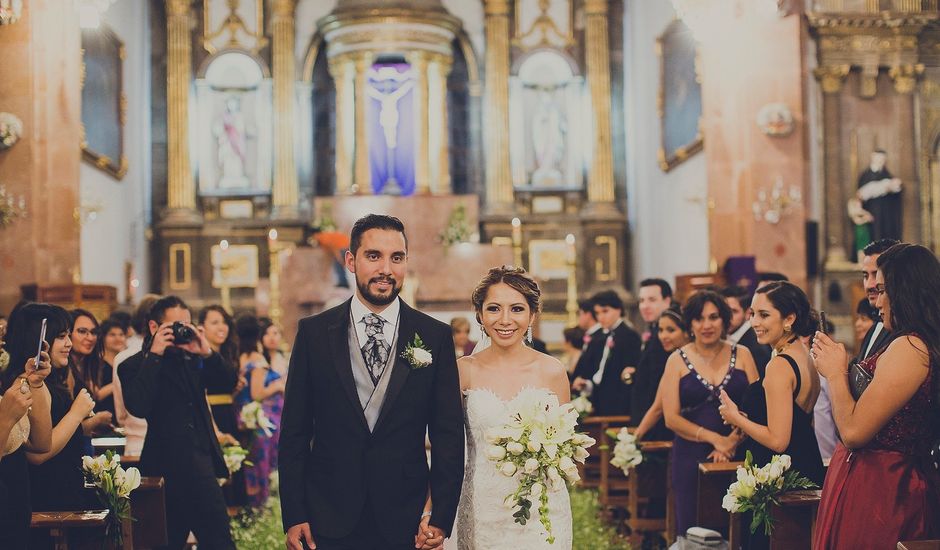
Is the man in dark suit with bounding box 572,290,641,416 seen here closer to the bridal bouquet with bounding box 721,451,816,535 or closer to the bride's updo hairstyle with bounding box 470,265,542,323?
the bridal bouquet with bounding box 721,451,816,535

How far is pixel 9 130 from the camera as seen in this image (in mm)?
13680

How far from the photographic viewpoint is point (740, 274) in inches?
549

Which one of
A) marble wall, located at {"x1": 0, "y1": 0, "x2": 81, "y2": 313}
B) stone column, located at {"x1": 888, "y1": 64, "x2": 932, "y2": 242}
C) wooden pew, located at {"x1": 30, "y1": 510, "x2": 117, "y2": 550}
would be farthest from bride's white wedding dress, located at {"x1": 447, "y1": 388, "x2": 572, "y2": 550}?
stone column, located at {"x1": 888, "y1": 64, "x2": 932, "y2": 242}

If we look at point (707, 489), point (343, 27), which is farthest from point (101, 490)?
point (343, 27)

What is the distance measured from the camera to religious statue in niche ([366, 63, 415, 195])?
21.6 m

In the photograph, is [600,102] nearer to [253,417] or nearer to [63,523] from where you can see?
[253,417]

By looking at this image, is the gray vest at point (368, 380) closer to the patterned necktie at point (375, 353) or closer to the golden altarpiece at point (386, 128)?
the patterned necktie at point (375, 353)

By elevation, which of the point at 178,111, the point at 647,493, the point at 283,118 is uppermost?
the point at 178,111

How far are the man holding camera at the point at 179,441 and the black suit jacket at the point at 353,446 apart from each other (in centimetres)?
195

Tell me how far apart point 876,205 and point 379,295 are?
11.3m

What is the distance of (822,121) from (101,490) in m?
11.1

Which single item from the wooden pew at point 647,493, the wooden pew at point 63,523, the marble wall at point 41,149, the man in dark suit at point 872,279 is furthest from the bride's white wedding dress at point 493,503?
the marble wall at point 41,149

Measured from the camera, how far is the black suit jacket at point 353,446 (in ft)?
14.5

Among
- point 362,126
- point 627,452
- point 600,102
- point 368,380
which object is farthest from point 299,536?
point 600,102
